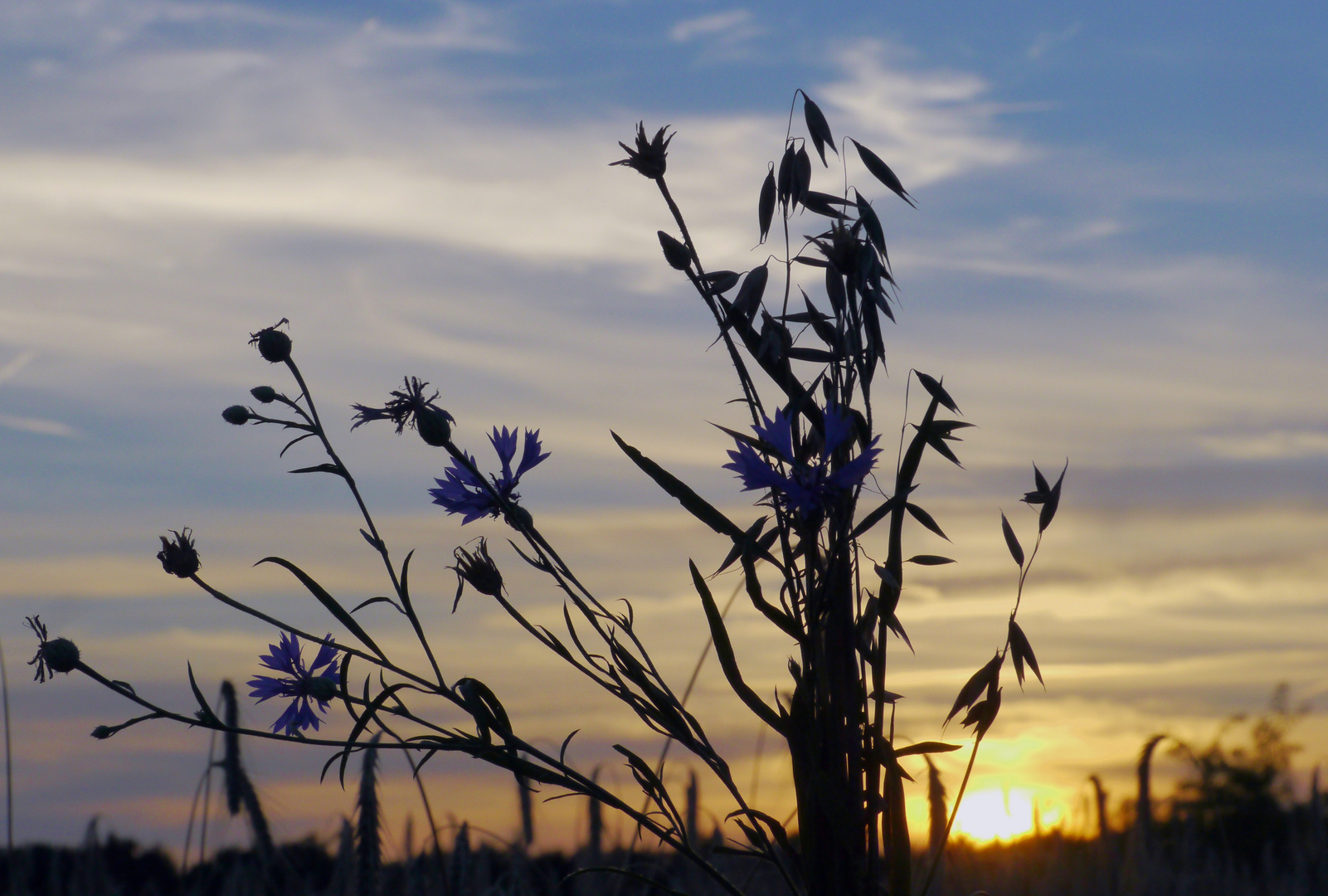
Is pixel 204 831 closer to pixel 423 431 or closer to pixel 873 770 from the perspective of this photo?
pixel 423 431

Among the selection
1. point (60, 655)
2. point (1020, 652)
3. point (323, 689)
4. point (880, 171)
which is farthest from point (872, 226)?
point (60, 655)

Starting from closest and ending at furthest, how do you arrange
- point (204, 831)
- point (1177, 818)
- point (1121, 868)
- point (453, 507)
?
1. point (453, 507)
2. point (204, 831)
3. point (1121, 868)
4. point (1177, 818)

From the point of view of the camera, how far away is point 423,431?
210 centimetres

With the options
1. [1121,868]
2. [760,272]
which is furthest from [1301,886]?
[760,272]

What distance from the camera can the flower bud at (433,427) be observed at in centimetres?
208

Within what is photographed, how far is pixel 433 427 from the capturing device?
6.85 ft

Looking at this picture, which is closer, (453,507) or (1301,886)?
(453,507)

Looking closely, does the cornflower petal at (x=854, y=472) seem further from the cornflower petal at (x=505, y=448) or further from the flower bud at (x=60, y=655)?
the flower bud at (x=60, y=655)

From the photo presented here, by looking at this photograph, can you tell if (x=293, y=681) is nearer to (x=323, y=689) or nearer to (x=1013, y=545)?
(x=323, y=689)

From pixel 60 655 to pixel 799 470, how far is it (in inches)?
54.7

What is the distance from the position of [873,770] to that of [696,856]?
0.31m

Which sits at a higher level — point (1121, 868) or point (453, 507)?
point (453, 507)

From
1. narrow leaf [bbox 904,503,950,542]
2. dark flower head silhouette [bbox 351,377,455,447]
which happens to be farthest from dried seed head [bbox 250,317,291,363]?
narrow leaf [bbox 904,503,950,542]

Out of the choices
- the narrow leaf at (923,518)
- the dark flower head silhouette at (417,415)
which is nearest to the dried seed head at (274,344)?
the dark flower head silhouette at (417,415)
